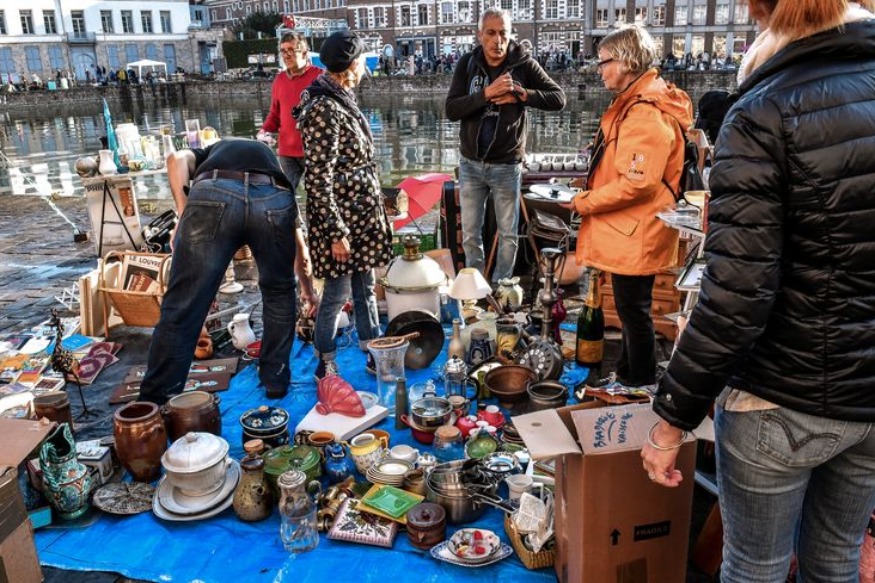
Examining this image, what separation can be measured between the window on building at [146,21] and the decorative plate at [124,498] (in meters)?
58.2

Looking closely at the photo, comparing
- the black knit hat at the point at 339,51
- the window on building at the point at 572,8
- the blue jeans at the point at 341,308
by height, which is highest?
the window on building at the point at 572,8

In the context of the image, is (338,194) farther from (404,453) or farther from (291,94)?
(291,94)

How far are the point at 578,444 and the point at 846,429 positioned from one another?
735mm

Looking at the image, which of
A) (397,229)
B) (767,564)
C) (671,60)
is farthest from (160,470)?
(671,60)

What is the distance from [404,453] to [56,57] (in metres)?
55.5

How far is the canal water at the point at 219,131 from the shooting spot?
44.6 ft

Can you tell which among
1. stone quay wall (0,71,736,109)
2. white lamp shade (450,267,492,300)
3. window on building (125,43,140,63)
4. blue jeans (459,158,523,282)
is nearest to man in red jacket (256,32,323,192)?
blue jeans (459,158,523,282)

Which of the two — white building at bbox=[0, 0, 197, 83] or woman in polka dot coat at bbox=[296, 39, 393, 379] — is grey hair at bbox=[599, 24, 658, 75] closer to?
woman in polka dot coat at bbox=[296, 39, 393, 379]

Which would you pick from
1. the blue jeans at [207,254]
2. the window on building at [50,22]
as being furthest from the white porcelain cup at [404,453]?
the window on building at [50,22]

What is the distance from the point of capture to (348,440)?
3.15 m

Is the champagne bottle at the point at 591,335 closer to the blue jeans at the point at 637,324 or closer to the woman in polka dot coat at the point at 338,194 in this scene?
the blue jeans at the point at 637,324

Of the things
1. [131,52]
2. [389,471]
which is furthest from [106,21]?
[389,471]

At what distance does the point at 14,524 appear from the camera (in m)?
2.14

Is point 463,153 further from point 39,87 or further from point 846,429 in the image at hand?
point 39,87
